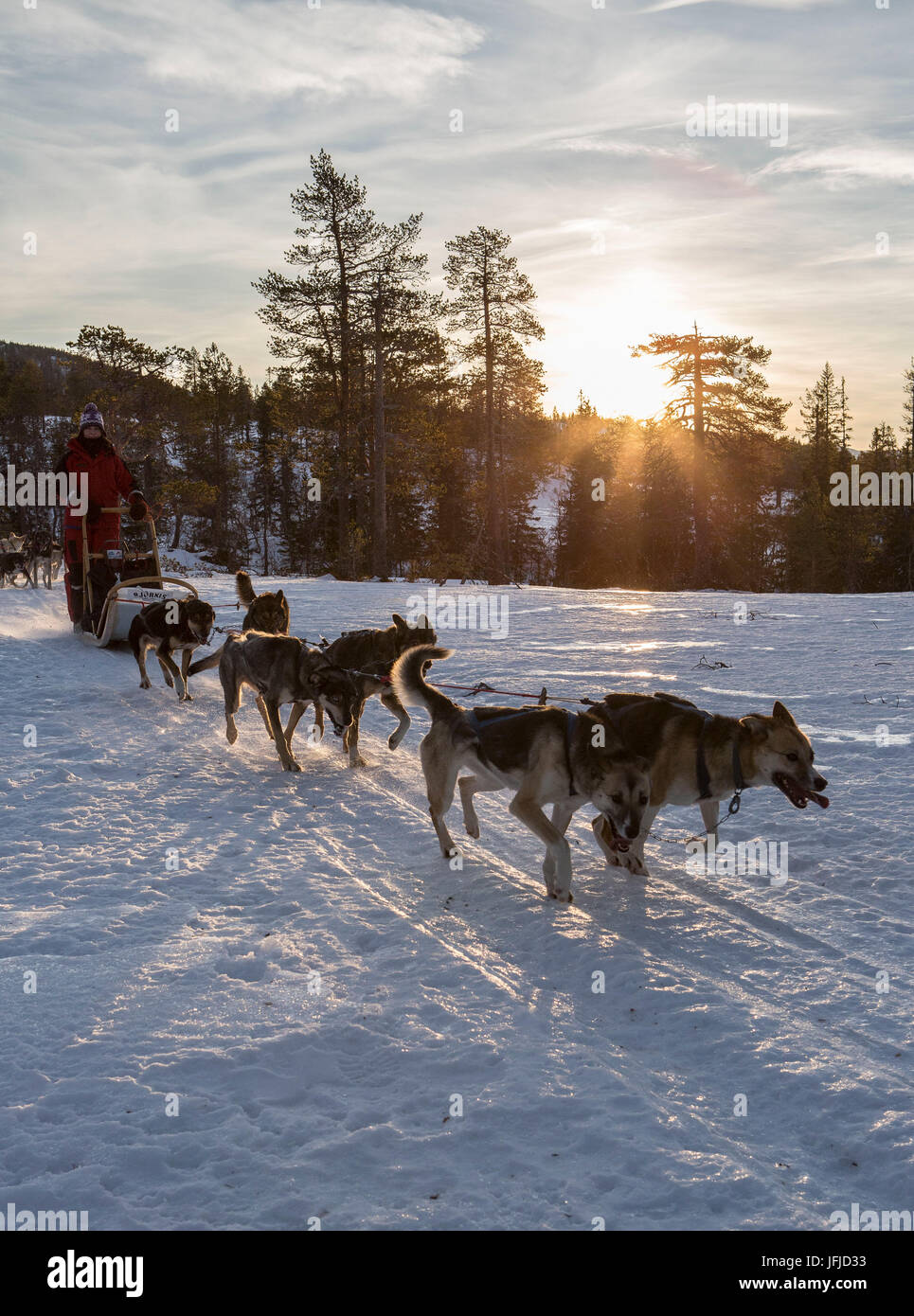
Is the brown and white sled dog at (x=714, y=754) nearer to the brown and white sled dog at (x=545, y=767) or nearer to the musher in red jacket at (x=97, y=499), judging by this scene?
the brown and white sled dog at (x=545, y=767)

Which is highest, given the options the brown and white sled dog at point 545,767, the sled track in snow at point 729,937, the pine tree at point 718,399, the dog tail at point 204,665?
the pine tree at point 718,399

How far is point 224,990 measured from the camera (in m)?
3.44

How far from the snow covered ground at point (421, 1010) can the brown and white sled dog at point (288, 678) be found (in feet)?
1.68

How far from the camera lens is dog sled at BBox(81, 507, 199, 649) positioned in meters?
10.2

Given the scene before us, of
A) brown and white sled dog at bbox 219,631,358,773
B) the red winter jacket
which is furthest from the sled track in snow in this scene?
the red winter jacket

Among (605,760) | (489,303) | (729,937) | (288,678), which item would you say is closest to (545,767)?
(605,760)

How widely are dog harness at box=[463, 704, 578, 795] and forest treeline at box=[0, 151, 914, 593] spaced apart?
23738 mm

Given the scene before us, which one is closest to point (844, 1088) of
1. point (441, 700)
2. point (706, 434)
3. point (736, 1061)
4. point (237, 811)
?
point (736, 1061)

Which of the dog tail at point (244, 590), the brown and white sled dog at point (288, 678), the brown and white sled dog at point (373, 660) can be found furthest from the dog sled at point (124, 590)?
the brown and white sled dog at point (373, 660)

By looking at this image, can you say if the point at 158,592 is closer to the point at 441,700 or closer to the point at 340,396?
the point at 441,700

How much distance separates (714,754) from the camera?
4.55 metres

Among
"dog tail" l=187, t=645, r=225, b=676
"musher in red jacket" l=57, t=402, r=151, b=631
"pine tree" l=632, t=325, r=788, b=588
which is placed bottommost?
"dog tail" l=187, t=645, r=225, b=676

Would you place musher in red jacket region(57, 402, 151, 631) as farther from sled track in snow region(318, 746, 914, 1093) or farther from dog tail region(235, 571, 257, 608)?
sled track in snow region(318, 746, 914, 1093)

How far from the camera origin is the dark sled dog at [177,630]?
8.91m
